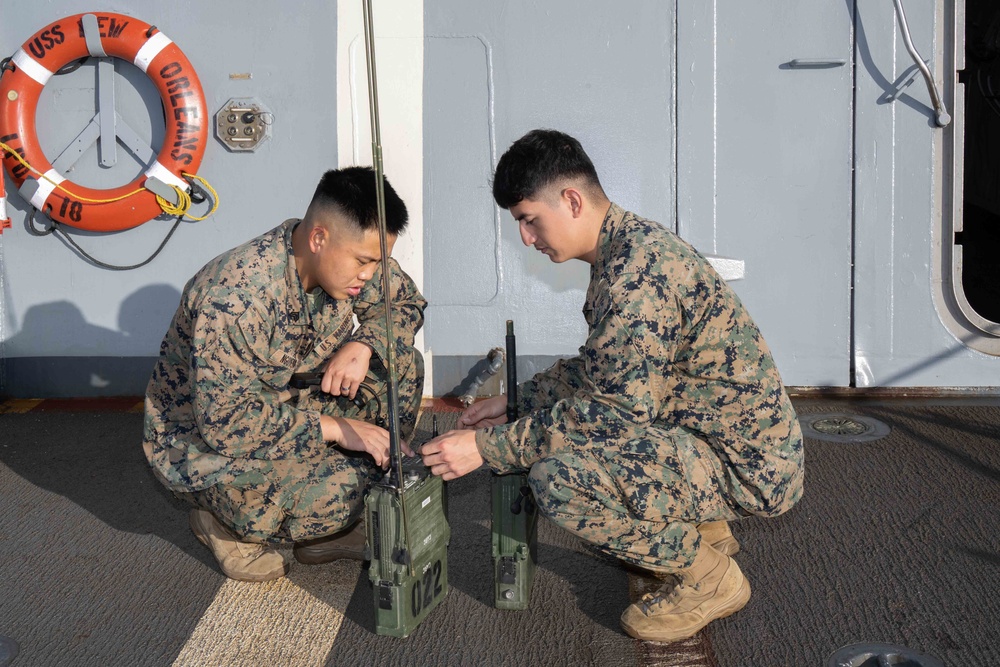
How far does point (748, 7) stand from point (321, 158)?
2.02 meters

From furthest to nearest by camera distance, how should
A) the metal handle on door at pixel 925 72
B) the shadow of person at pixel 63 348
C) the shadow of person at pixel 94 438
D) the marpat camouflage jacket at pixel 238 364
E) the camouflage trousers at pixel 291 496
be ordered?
the shadow of person at pixel 63 348
the metal handle on door at pixel 925 72
the shadow of person at pixel 94 438
the camouflage trousers at pixel 291 496
the marpat camouflage jacket at pixel 238 364

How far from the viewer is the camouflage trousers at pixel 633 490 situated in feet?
7.61

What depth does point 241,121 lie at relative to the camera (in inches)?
171

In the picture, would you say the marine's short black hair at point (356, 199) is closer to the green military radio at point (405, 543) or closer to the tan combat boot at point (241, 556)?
the green military radio at point (405, 543)

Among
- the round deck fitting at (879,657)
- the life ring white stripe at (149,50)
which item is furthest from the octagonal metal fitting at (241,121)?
the round deck fitting at (879,657)

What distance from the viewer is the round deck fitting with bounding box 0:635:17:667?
241 cm

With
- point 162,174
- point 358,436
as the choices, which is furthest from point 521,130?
point 358,436

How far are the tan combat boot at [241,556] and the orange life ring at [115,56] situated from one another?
1.96 m

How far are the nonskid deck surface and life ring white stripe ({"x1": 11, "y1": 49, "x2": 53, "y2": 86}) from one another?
70.6 inches

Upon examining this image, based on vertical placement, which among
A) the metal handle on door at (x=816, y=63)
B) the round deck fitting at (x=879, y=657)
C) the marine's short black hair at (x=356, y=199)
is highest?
the metal handle on door at (x=816, y=63)

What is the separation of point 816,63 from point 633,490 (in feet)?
8.75

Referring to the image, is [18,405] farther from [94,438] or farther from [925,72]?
[925,72]

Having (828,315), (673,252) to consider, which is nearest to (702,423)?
(673,252)

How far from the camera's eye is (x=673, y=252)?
7.66ft
